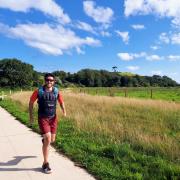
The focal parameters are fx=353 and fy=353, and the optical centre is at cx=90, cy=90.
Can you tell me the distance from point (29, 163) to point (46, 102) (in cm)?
147

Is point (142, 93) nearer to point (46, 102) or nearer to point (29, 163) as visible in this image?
point (29, 163)

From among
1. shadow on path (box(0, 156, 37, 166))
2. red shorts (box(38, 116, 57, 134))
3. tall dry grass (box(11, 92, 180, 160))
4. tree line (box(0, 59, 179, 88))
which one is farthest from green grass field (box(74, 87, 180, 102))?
tree line (box(0, 59, 179, 88))

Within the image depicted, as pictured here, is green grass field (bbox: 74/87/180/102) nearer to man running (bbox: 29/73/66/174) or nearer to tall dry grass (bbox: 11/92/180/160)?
tall dry grass (bbox: 11/92/180/160)

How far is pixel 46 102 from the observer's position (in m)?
6.99

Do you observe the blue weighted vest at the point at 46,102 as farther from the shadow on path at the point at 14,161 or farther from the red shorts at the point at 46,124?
the shadow on path at the point at 14,161

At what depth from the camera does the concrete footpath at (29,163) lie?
6.50 m

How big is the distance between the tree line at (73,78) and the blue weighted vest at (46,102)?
3503 inches

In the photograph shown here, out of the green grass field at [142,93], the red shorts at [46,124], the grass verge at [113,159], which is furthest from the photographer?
the green grass field at [142,93]

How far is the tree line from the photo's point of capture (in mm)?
109062

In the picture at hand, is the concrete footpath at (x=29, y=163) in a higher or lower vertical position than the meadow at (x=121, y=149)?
lower

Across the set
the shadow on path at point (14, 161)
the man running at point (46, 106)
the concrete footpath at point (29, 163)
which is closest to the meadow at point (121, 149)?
the concrete footpath at point (29, 163)

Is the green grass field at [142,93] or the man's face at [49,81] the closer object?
the man's face at [49,81]

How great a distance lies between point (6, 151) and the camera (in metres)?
8.88

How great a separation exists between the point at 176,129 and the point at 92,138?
3526 mm
